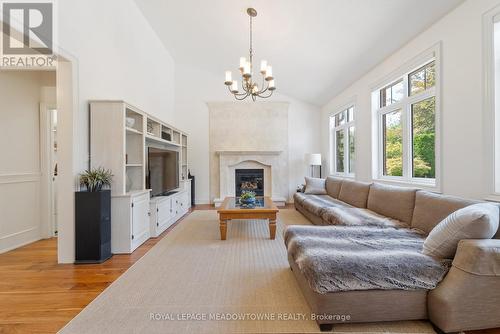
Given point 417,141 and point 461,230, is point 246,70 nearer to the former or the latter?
point 417,141

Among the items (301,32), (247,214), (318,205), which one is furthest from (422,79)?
(247,214)

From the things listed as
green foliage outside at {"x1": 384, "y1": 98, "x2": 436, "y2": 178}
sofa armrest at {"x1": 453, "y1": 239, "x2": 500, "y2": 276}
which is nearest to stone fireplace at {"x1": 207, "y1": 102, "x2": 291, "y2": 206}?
green foliage outside at {"x1": 384, "y1": 98, "x2": 436, "y2": 178}

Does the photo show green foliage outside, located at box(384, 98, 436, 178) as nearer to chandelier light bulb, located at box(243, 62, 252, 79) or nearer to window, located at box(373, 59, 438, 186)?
window, located at box(373, 59, 438, 186)

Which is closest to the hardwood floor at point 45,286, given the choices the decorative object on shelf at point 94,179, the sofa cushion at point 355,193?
the decorative object on shelf at point 94,179

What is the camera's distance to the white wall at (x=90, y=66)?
8.92ft

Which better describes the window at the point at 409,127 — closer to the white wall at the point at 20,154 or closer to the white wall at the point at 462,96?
the white wall at the point at 462,96

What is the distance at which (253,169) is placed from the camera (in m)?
6.85

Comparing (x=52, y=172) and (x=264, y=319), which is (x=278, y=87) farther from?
(x=264, y=319)

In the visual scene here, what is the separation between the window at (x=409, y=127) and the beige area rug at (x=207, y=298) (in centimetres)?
225

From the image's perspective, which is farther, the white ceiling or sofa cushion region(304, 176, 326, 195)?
sofa cushion region(304, 176, 326, 195)

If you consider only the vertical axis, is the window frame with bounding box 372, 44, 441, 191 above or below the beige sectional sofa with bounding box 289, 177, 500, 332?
above

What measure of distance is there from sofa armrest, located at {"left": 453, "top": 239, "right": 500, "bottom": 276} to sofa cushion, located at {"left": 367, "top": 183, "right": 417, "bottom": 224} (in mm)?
1288

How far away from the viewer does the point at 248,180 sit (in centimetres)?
685

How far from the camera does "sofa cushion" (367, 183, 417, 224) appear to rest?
9.02ft
